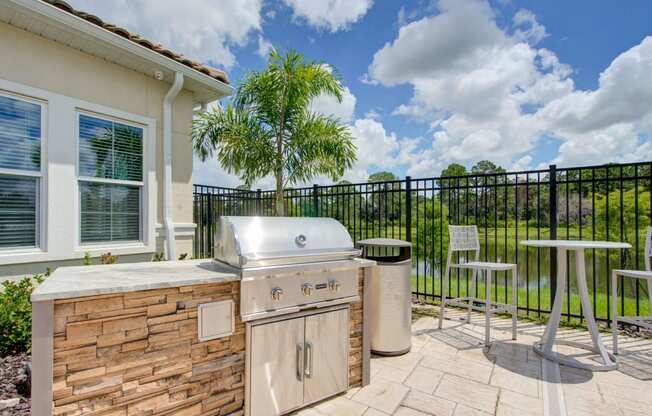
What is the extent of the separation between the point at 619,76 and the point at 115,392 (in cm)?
1271

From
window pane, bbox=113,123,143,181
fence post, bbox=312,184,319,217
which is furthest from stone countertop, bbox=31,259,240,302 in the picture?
fence post, bbox=312,184,319,217

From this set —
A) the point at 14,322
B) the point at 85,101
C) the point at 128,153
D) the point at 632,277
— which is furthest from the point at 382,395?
the point at 85,101

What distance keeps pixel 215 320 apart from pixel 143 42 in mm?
3591

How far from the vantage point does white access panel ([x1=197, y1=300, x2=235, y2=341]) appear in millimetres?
1764

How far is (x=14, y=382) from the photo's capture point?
2334 mm

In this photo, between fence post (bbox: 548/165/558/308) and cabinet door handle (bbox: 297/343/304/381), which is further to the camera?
fence post (bbox: 548/165/558/308)

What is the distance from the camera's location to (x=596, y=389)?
2.48m

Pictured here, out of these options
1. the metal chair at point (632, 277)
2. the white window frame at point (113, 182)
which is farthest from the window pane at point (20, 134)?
the metal chair at point (632, 277)

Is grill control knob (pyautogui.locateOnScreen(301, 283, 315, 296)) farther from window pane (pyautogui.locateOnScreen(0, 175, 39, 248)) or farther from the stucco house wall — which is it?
window pane (pyautogui.locateOnScreen(0, 175, 39, 248))

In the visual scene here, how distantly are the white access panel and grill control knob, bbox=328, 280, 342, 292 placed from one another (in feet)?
2.24

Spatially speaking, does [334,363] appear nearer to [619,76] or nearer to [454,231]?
[454,231]

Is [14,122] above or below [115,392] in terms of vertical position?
above

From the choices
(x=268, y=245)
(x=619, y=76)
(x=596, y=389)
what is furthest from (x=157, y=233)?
(x=619, y=76)

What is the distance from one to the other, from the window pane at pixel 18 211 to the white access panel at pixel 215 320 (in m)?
2.73
